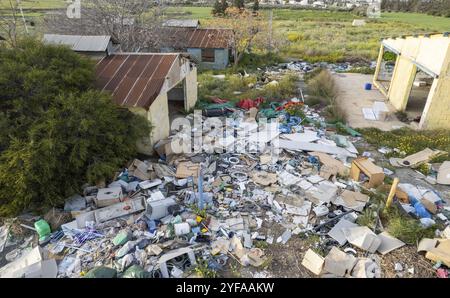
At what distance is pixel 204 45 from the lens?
71.4 ft

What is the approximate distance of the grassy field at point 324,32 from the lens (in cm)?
2564

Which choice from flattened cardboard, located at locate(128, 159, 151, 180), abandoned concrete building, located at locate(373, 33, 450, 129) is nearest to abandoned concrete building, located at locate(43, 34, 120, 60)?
flattened cardboard, located at locate(128, 159, 151, 180)

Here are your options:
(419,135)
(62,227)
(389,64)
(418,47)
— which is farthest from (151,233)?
(389,64)

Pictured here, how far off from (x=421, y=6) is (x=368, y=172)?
2880 inches

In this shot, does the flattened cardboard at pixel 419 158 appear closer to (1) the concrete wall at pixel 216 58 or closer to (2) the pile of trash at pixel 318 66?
(2) the pile of trash at pixel 318 66

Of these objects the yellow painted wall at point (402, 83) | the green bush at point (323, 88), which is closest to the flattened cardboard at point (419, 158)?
the yellow painted wall at point (402, 83)

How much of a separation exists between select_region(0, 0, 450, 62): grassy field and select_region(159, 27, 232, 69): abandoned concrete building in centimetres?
158

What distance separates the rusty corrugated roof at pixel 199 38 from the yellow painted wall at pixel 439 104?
563 inches

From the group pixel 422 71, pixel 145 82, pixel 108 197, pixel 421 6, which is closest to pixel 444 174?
pixel 422 71

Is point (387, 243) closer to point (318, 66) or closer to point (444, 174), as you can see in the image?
point (444, 174)

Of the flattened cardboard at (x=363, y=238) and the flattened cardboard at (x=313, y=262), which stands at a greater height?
the flattened cardboard at (x=363, y=238)

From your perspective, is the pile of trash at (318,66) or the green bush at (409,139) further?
the pile of trash at (318,66)
